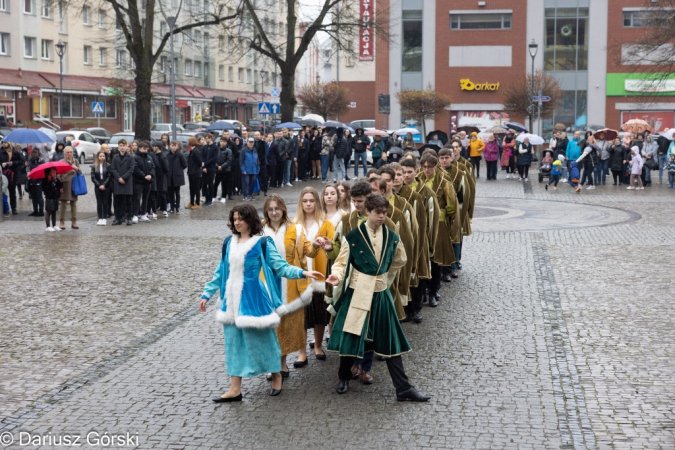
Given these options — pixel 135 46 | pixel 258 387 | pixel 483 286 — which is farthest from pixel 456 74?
pixel 258 387

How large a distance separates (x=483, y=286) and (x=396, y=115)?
51338 mm

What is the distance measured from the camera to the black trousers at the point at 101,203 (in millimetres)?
19695

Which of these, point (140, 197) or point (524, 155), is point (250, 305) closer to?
point (140, 197)

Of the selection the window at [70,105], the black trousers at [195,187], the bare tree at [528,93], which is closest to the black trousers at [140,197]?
the black trousers at [195,187]

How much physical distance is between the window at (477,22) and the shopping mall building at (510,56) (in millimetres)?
64

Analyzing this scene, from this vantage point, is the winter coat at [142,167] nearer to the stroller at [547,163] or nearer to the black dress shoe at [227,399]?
the black dress shoe at [227,399]

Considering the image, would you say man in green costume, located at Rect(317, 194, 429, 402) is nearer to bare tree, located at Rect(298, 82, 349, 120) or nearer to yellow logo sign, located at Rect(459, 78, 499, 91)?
yellow logo sign, located at Rect(459, 78, 499, 91)

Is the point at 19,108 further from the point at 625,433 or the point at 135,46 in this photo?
the point at 625,433

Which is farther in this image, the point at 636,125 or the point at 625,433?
the point at 636,125

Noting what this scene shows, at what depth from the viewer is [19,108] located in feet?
187

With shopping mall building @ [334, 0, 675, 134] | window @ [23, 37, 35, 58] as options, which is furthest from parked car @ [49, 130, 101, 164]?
shopping mall building @ [334, 0, 675, 134]

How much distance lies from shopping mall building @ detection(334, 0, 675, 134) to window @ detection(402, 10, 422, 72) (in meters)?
0.06

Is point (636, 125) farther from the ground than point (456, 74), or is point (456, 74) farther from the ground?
point (456, 74)

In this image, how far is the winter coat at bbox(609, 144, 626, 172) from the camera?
30.2 metres
